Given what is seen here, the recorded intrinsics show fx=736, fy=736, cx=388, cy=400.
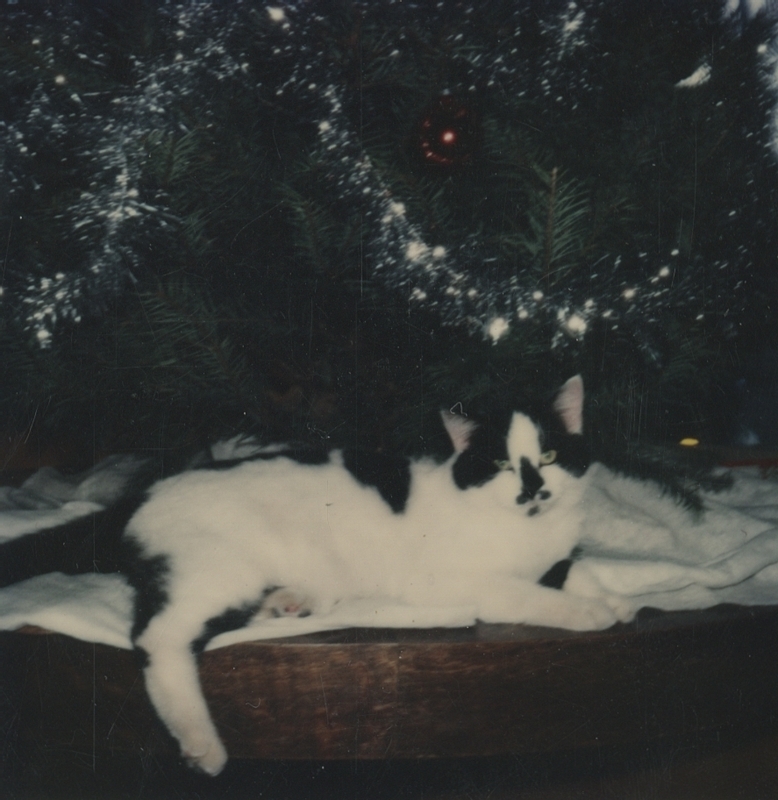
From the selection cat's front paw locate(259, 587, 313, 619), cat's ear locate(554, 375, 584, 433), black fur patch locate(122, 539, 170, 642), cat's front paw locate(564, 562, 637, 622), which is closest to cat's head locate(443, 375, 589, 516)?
cat's ear locate(554, 375, 584, 433)

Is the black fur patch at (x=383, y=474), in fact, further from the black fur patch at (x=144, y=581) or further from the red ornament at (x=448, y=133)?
the red ornament at (x=448, y=133)

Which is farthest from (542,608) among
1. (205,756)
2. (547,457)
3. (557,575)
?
(205,756)

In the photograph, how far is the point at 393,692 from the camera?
0.89 metres

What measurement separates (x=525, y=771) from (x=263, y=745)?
32 centimetres

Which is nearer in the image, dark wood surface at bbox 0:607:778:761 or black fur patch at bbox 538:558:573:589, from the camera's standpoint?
dark wood surface at bbox 0:607:778:761

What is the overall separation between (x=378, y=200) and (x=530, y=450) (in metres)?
0.37

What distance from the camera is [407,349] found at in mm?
906

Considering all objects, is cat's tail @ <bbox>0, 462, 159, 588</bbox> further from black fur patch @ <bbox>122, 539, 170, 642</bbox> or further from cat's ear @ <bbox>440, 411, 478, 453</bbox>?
cat's ear @ <bbox>440, 411, 478, 453</bbox>

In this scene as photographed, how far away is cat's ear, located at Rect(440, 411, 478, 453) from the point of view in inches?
37.7

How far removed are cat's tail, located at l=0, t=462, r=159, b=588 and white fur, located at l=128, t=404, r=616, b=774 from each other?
0.04 meters

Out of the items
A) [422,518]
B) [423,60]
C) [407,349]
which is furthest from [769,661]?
[423,60]

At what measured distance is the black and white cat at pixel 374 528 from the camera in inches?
36.2

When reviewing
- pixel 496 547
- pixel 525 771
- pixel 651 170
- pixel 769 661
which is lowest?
pixel 525 771

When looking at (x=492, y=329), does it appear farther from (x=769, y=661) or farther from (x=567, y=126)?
(x=769, y=661)
